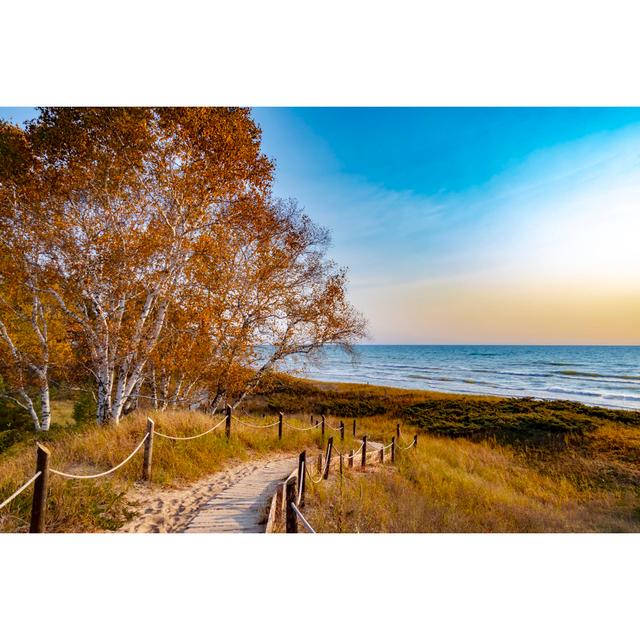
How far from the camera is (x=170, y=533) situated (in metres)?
4.20

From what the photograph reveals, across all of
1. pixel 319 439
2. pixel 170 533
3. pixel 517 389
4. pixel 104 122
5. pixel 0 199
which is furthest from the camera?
pixel 517 389

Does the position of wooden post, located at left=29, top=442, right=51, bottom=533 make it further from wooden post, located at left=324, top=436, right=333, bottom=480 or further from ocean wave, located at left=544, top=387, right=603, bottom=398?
ocean wave, located at left=544, top=387, right=603, bottom=398

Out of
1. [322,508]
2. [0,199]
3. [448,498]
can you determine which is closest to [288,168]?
[0,199]

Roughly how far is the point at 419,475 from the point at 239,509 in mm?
6188

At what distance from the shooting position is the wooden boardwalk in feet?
14.4

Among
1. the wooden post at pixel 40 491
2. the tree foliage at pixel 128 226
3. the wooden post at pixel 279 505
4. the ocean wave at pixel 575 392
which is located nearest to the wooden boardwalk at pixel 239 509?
the wooden post at pixel 279 505

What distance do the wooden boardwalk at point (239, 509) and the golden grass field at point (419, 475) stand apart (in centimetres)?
85

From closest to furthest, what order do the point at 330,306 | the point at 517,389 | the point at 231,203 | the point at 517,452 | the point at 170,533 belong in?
the point at 170,533
the point at 231,203
the point at 330,306
the point at 517,452
the point at 517,389

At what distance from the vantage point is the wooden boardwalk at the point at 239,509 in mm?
4379

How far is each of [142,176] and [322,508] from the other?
788cm

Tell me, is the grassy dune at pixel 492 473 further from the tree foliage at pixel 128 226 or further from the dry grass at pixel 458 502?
the tree foliage at pixel 128 226

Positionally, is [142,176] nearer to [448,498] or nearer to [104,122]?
[104,122]

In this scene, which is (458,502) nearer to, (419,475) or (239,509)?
(419,475)
